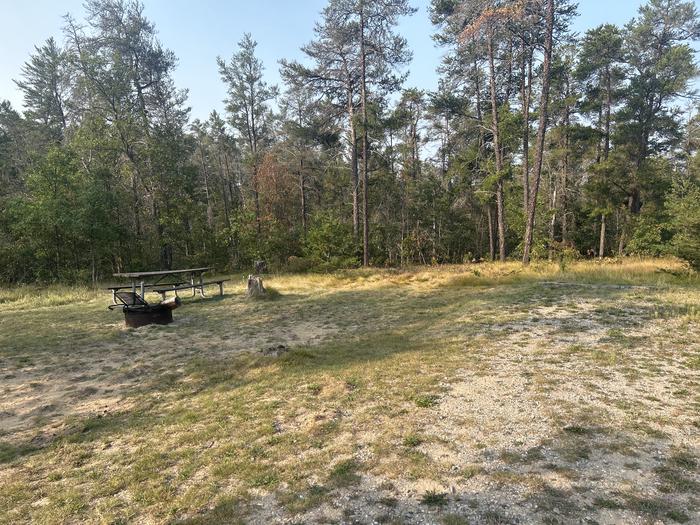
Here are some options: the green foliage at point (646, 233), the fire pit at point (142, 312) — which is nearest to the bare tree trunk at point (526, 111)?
the green foliage at point (646, 233)

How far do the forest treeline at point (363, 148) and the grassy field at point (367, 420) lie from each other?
9002mm

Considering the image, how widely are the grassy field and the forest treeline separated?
900cm

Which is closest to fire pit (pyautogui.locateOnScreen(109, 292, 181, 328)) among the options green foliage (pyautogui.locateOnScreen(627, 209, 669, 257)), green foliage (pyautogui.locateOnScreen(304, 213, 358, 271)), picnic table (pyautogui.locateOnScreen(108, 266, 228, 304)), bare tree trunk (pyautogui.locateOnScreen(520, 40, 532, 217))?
picnic table (pyautogui.locateOnScreen(108, 266, 228, 304))

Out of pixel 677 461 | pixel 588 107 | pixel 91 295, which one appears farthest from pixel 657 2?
pixel 91 295

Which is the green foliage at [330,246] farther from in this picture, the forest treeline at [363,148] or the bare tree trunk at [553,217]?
the bare tree trunk at [553,217]

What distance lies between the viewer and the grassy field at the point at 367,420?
2348mm

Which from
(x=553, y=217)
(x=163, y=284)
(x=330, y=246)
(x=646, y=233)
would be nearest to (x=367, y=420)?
(x=163, y=284)

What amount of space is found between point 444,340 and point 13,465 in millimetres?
5119

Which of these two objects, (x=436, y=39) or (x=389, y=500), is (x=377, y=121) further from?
(x=389, y=500)

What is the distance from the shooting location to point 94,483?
273 cm

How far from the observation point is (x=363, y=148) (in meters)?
17.4

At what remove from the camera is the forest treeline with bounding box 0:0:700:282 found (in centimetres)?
1590

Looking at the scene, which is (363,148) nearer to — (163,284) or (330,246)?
(330,246)

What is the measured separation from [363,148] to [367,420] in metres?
15.4
